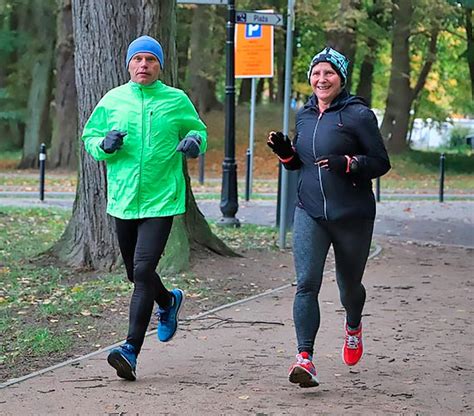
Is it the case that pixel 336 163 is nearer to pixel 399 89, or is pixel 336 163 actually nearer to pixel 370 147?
pixel 370 147

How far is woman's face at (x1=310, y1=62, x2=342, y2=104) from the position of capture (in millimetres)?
6062

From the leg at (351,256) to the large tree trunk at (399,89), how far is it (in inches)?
1192

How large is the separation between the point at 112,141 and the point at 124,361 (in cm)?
124

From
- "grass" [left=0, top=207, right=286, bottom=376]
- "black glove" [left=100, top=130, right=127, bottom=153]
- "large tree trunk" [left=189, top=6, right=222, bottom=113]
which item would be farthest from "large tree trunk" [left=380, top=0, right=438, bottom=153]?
"black glove" [left=100, top=130, right=127, bottom=153]

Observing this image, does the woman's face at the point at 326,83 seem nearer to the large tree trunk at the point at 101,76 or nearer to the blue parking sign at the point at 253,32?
the large tree trunk at the point at 101,76

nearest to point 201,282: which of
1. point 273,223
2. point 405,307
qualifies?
point 405,307

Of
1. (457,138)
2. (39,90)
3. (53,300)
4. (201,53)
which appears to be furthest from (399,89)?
(53,300)

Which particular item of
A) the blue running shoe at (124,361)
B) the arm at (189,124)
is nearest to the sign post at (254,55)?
the arm at (189,124)

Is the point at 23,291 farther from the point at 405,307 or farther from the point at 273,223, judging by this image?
the point at 273,223

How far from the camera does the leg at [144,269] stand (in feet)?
20.7

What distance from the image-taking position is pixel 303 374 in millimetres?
5883

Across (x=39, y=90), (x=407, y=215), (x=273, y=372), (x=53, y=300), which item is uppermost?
(x=39, y=90)

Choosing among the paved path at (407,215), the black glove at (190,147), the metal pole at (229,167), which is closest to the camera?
the black glove at (190,147)

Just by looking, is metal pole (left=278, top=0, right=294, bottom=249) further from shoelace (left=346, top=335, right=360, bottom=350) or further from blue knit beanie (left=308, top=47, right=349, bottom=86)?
blue knit beanie (left=308, top=47, right=349, bottom=86)
